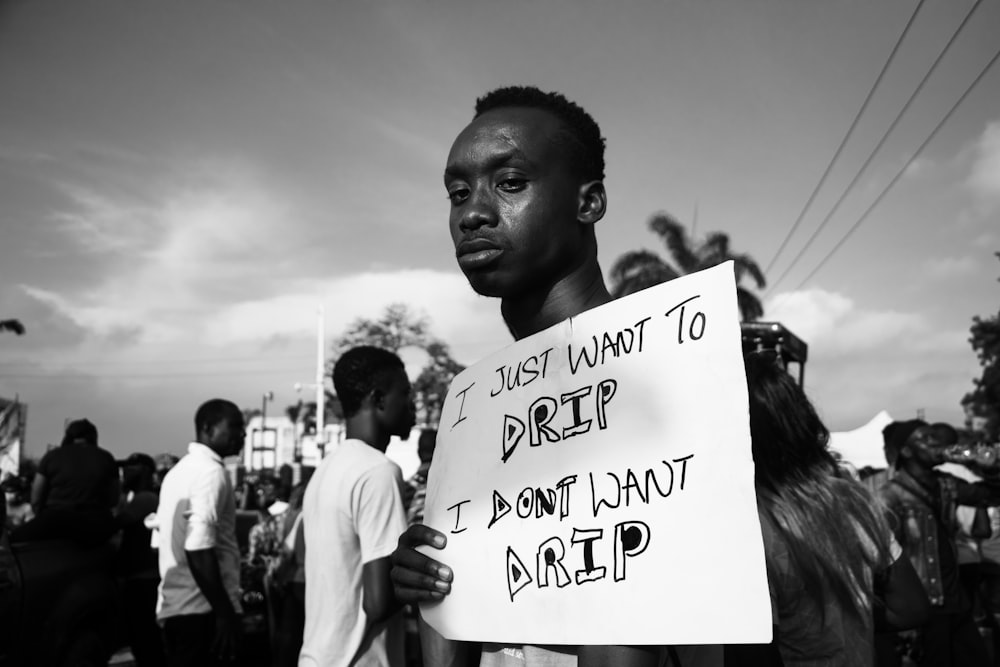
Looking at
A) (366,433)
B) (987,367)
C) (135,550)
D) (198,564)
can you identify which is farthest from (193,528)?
(987,367)

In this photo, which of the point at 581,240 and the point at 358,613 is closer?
the point at 581,240

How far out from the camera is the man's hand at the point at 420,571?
51.6 inches

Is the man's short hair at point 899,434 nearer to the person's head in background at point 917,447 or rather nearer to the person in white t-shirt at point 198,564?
the person's head in background at point 917,447

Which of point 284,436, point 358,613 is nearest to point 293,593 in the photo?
point 358,613

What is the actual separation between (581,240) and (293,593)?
3962 millimetres

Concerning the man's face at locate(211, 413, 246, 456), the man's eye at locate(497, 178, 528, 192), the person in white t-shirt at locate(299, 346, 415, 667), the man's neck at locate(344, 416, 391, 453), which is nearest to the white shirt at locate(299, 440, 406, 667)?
the person in white t-shirt at locate(299, 346, 415, 667)

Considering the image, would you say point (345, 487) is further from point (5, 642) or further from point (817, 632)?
point (5, 642)

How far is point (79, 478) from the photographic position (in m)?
5.34

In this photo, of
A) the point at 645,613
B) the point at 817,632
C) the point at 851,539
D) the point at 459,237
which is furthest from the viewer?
the point at 851,539

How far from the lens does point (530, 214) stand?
1.35m

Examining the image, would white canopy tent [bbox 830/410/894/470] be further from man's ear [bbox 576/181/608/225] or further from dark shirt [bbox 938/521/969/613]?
man's ear [bbox 576/181/608/225]

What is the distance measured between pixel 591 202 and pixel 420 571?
72 cm

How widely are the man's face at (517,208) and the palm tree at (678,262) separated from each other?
21113mm

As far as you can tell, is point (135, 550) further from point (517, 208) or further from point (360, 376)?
point (517, 208)
